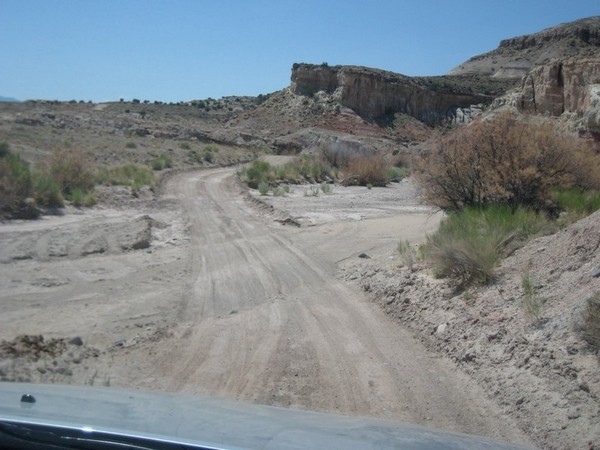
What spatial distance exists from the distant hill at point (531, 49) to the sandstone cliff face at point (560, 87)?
47038 mm

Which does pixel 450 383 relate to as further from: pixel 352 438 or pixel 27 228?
pixel 27 228

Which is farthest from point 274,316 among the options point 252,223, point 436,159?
point 252,223

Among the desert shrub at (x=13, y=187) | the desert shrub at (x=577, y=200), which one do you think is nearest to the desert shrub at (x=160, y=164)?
the desert shrub at (x=13, y=187)

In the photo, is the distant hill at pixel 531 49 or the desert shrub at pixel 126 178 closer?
the desert shrub at pixel 126 178

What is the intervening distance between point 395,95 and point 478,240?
69454 mm

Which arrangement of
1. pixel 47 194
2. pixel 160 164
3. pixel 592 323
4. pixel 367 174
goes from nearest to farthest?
pixel 592 323 → pixel 47 194 → pixel 367 174 → pixel 160 164

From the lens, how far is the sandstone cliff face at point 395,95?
77188mm

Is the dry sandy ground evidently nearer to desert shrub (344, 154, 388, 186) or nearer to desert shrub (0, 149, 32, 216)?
desert shrub (0, 149, 32, 216)

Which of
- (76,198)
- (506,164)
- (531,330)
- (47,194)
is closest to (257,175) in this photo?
(76,198)

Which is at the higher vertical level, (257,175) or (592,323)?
(257,175)

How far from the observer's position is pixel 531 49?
91.8 metres

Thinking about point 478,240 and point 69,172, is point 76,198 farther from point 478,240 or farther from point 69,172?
point 478,240

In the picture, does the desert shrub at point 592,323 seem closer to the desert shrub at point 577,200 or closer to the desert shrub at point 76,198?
the desert shrub at point 577,200

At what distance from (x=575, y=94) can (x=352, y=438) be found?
23530 millimetres
